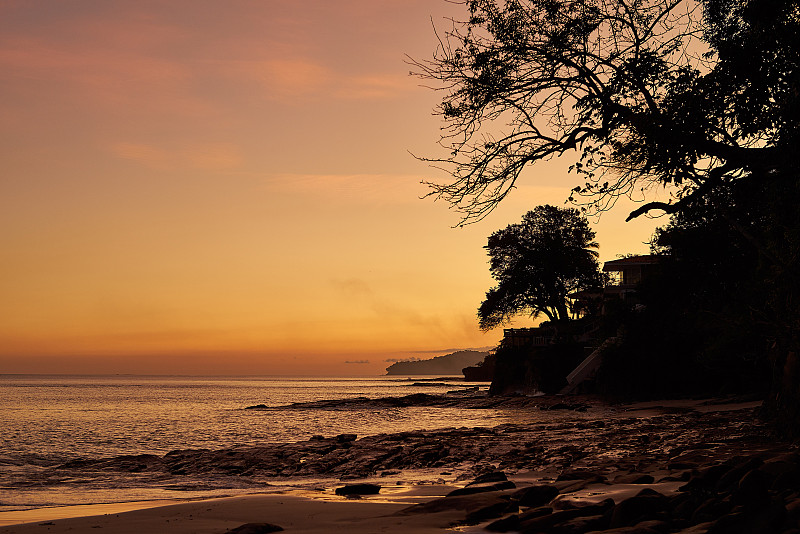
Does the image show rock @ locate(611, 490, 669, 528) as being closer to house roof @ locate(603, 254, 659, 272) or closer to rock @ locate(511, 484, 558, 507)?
rock @ locate(511, 484, 558, 507)

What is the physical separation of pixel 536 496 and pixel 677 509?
2.11 metres

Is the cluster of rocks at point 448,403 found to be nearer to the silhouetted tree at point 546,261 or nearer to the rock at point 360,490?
the silhouetted tree at point 546,261

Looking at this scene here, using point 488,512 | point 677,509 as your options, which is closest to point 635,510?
point 677,509

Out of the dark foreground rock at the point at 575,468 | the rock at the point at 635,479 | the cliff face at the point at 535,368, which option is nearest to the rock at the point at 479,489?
the dark foreground rock at the point at 575,468

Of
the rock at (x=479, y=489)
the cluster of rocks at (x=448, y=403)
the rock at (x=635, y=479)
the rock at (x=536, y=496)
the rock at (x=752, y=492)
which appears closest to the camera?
the rock at (x=752, y=492)

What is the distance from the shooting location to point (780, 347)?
1512 cm

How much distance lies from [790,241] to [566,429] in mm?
12925

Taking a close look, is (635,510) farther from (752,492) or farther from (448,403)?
(448,403)

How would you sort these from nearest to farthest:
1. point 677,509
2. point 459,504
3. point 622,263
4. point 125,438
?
point 677,509
point 459,504
point 125,438
point 622,263

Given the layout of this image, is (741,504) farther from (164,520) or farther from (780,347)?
(780,347)

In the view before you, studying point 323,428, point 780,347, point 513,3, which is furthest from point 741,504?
point 323,428

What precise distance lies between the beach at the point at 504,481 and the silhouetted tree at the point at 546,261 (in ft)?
142

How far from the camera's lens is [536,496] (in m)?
9.04

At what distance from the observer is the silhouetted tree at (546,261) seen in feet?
227
